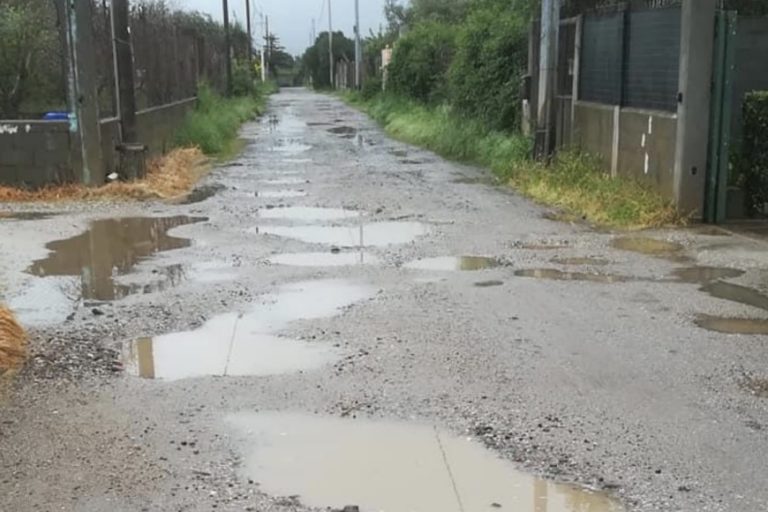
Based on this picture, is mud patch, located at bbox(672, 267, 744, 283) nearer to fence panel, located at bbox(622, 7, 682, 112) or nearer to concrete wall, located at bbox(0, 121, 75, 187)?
fence panel, located at bbox(622, 7, 682, 112)

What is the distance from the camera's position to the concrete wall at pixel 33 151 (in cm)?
1326

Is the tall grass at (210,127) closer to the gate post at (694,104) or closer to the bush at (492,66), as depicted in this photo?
→ the bush at (492,66)

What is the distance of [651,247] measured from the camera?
31.1 ft

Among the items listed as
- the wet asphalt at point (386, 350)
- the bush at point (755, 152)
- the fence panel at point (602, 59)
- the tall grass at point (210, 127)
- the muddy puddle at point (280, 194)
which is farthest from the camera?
the tall grass at point (210, 127)

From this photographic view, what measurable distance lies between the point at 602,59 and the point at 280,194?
16.9 ft

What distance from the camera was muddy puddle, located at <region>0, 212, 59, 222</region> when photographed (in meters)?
11.5

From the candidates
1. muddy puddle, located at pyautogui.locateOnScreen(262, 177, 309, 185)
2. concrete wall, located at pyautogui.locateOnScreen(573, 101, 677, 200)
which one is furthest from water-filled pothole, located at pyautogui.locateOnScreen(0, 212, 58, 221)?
concrete wall, located at pyautogui.locateOnScreen(573, 101, 677, 200)

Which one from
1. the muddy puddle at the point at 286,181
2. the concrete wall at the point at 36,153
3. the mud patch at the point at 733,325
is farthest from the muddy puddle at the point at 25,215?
the mud patch at the point at 733,325

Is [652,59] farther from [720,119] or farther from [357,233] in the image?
[357,233]

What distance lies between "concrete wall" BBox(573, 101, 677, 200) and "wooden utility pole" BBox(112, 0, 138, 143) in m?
7.17

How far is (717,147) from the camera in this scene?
10391 millimetres

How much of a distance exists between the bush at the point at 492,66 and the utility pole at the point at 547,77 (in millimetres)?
2386

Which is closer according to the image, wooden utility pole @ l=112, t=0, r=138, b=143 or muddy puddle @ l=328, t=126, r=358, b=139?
wooden utility pole @ l=112, t=0, r=138, b=143

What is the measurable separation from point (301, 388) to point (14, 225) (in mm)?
6896
